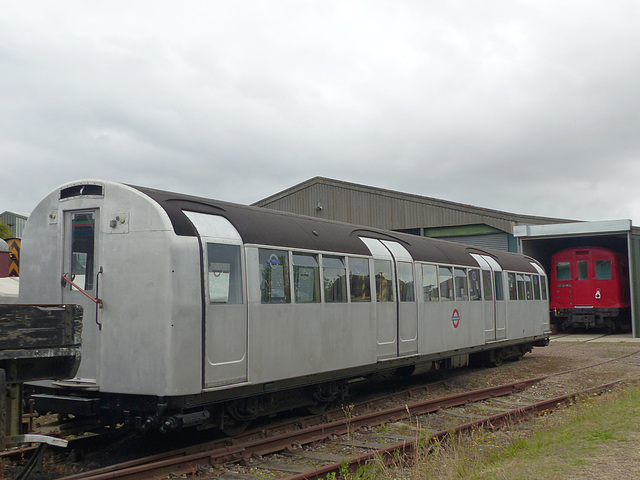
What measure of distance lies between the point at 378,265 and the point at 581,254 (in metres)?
19.5

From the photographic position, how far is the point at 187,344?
7.16m

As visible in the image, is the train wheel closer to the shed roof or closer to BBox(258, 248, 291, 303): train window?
BBox(258, 248, 291, 303): train window

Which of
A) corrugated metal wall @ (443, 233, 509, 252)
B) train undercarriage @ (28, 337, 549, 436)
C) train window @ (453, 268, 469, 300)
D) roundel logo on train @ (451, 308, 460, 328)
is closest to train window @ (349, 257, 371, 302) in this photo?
train undercarriage @ (28, 337, 549, 436)

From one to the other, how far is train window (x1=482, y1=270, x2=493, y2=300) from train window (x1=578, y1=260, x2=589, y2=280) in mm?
14040

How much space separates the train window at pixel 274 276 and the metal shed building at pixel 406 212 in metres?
20.1

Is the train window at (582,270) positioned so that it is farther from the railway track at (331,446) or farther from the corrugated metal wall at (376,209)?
the railway track at (331,446)

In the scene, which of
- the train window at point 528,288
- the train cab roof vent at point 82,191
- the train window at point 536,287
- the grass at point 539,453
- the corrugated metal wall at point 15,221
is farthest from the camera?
the corrugated metal wall at point 15,221

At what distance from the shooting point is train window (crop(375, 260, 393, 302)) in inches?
428

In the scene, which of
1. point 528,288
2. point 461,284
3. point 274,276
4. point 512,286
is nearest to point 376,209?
point 528,288

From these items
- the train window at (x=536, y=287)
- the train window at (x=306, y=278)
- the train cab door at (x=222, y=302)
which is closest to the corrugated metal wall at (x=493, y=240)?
the train window at (x=536, y=287)

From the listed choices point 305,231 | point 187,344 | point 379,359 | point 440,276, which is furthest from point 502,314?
point 187,344

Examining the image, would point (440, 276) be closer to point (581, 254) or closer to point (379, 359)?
point (379, 359)

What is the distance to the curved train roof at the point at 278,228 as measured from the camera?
7.67 m

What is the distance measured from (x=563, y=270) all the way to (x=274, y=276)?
2259 cm
